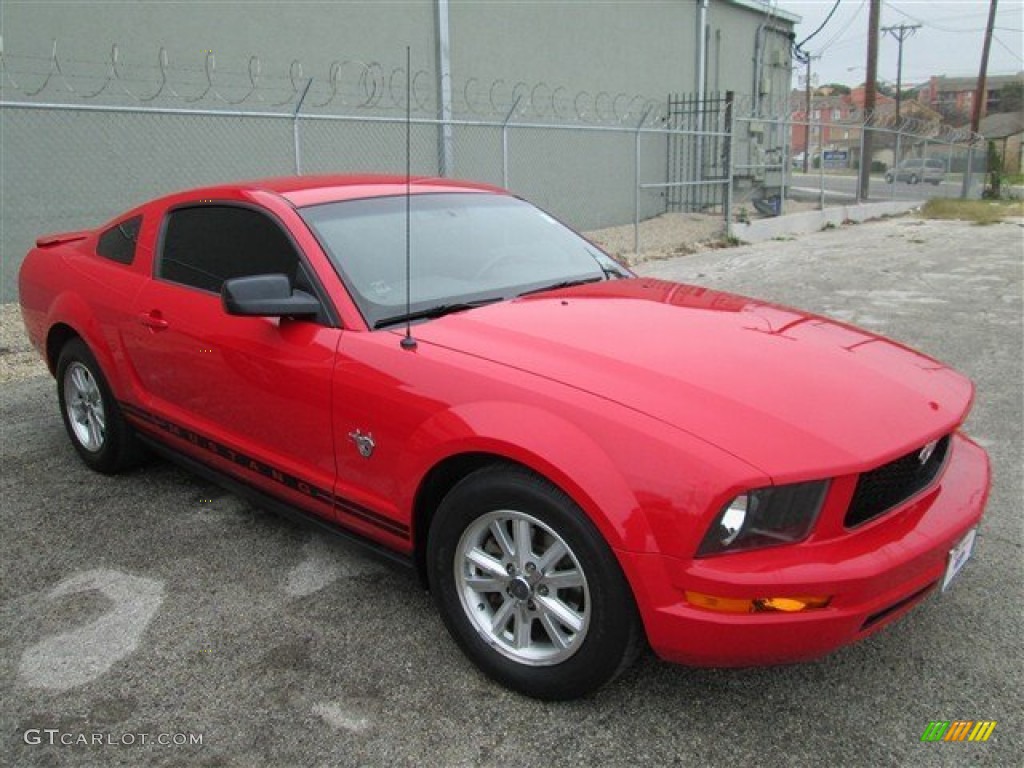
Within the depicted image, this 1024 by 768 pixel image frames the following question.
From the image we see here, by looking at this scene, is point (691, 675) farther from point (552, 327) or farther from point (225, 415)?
point (225, 415)

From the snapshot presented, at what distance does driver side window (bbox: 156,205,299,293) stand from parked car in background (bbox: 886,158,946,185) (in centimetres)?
2884

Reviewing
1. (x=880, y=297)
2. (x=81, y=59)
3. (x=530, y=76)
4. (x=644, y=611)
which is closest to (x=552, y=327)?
(x=644, y=611)

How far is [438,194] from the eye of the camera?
3.80 metres

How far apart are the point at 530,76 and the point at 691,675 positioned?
1374cm

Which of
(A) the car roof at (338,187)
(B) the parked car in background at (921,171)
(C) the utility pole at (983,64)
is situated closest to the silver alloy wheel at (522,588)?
(A) the car roof at (338,187)

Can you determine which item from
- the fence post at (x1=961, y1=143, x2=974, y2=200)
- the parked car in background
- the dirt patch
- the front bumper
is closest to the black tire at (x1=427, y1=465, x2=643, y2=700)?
the front bumper

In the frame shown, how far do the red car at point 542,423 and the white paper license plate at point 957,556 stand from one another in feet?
0.04

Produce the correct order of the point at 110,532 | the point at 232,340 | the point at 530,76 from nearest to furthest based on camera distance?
the point at 232,340 < the point at 110,532 < the point at 530,76

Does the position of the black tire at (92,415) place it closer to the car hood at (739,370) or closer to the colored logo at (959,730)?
the car hood at (739,370)

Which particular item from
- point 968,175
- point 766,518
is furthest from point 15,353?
point 968,175

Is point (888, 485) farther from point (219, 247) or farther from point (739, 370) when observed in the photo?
point (219, 247)

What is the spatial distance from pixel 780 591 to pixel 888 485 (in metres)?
0.51

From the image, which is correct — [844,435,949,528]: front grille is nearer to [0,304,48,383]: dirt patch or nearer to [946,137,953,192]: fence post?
[0,304,48,383]: dirt patch

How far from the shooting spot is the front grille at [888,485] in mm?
2270
